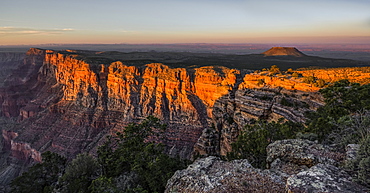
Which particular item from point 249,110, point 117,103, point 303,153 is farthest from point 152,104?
point 303,153

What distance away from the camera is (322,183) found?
7184 mm

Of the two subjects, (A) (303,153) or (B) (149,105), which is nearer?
(A) (303,153)

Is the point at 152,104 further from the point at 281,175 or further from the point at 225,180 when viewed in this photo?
the point at 281,175

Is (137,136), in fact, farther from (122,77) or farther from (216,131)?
(122,77)

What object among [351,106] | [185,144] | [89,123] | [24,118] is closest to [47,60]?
[24,118]

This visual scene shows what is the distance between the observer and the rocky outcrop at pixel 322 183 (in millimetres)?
6939

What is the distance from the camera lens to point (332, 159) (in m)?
9.86

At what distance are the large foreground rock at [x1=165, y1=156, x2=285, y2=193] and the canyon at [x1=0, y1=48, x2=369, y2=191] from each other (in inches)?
746

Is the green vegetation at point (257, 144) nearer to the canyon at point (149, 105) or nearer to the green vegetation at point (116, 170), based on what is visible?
the green vegetation at point (116, 170)

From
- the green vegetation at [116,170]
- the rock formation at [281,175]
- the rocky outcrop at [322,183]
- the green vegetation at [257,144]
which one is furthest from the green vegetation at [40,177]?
the rocky outcrop at [322,183]

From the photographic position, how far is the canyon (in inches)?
1277

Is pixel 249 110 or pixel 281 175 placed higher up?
pixel 281 175

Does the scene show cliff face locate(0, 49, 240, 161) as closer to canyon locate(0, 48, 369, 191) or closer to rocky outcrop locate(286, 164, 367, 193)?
canyon locate(0, 48, 369, 191)

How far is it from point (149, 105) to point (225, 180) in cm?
4070
